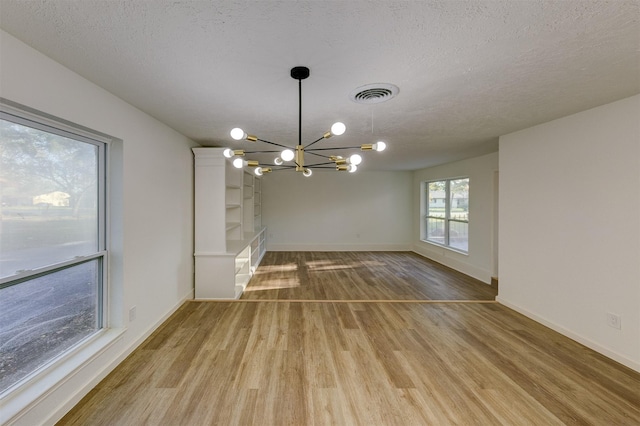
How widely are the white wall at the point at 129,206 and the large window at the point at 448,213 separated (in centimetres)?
538

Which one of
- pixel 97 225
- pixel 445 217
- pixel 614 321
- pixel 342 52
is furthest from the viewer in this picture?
pixel 445 217

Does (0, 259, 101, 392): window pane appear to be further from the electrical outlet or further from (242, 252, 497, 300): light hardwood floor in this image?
the electrical outlet

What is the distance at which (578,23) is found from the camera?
128 cm

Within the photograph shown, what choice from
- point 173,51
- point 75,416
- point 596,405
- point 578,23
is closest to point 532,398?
point 596,405

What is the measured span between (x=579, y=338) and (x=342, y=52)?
3.56 meters

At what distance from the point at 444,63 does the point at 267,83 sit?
124cm

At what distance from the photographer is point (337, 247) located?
24.9ft

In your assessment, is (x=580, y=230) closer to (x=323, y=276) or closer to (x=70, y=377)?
(x=323, y=276)

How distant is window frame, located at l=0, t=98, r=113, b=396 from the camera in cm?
153

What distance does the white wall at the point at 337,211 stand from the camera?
7.46m

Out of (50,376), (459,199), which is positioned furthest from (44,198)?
(459,199)

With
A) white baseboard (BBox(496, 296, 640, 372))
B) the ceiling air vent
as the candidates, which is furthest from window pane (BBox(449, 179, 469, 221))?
the ceiling air vent

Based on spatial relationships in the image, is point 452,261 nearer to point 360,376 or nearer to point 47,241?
point 360,376

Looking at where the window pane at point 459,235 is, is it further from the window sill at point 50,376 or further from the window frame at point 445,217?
the window sill at point 50,376
